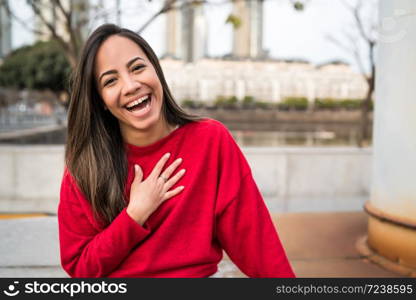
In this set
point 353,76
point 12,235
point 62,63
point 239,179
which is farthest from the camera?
point 353,76

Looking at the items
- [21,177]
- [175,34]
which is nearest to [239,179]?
[21,177]

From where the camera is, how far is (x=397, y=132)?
3.30 m

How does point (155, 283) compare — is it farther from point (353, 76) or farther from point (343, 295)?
point (353, 76)

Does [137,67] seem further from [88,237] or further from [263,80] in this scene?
[263,80]

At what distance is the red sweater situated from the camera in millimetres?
1736

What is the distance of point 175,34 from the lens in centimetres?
15062

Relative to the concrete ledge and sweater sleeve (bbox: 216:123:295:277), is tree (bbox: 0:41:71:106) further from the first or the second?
sweater sleeve (bbox: 216:123:295:277)

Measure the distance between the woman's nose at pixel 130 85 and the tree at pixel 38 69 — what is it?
29017 mm

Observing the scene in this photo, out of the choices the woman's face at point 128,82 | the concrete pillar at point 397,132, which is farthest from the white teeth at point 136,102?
the concrete pillar at point 397,132

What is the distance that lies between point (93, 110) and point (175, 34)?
15380cm

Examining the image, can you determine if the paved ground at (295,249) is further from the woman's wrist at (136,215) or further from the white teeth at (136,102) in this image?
the white teeth at (136,102)

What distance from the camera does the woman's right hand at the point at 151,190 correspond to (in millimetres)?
1663

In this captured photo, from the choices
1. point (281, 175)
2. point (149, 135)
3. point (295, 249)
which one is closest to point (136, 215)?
point (149, 135)

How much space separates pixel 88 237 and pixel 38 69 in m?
31.8
